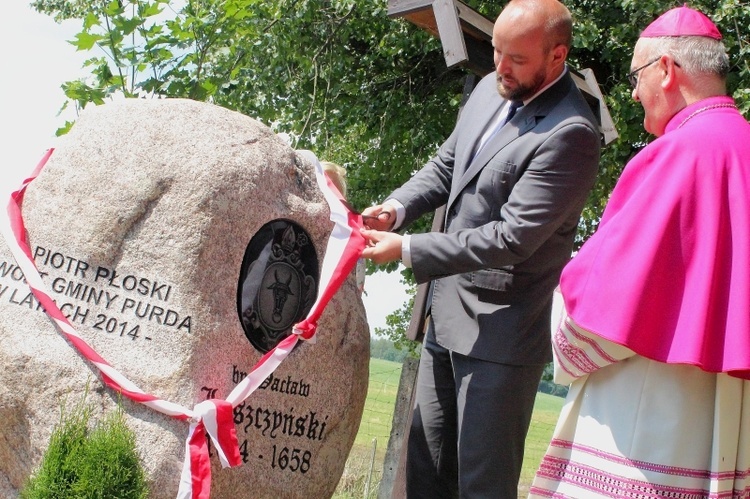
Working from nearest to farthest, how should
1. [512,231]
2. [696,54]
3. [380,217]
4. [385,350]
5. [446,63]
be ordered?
[696,54] < [512,231] < [380,217] < [446,63] < [385,350]

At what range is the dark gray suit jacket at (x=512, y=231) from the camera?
137 inches

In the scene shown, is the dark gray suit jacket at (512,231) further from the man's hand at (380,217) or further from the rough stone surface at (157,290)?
the rough stone surface at (157,290)

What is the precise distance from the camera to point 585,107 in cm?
369

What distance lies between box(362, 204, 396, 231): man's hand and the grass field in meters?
2.73

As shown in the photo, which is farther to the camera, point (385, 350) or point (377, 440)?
point (385, 350)

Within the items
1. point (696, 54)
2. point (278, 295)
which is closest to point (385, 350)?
point (278, 295)

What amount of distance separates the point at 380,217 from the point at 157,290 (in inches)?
38.5

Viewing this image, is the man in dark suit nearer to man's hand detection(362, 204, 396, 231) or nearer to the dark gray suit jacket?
the dark gray suit jacket

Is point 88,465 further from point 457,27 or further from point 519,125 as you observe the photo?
point 457,27

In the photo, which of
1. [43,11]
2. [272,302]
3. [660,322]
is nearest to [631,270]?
[660,322]

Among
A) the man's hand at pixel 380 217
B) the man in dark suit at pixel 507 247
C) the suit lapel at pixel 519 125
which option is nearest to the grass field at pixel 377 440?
the man's hand at pixel 380 217

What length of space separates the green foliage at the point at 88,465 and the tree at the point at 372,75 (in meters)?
4.47

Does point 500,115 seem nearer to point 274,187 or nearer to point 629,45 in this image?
point 274,187

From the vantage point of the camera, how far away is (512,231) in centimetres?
343
